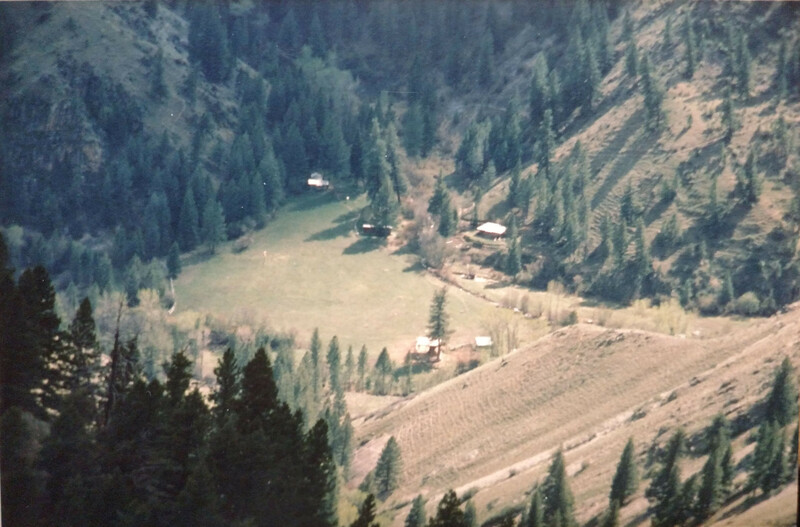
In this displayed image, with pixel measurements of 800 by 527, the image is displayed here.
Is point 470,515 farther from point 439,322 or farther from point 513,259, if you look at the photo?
point 513,259

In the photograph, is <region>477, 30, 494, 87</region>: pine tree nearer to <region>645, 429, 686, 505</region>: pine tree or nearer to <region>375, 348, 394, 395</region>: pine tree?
<region>375, 348, 394, 395</region>: pine tree

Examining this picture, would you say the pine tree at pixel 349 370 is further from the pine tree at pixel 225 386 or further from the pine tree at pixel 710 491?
the pine tree at pixel 225 386

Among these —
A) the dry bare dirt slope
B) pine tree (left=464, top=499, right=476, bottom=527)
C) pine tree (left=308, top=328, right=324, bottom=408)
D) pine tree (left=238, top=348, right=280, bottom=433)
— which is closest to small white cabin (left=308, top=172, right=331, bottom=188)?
pine tree (left=308, top=328, right=324, bottom=408)

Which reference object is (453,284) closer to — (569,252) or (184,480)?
(569,252)

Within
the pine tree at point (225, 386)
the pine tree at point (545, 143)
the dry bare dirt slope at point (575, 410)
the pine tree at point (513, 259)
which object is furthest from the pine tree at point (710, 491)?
the pine tree at point (545, 143)

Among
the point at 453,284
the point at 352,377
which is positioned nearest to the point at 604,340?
the point at 352,377

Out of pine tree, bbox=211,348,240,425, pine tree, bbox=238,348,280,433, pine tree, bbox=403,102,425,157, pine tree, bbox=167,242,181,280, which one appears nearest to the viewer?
pine tree, bbox=238,348,280,433
